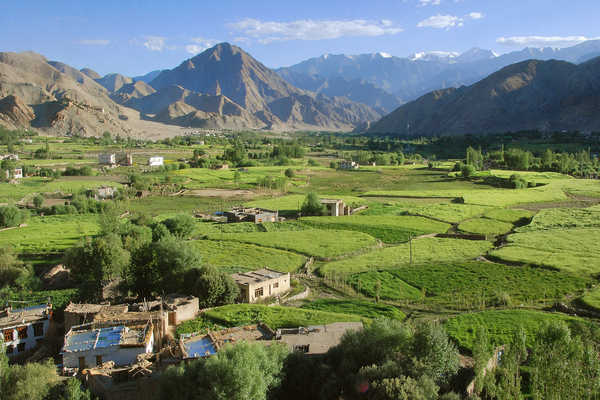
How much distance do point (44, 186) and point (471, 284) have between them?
210ft

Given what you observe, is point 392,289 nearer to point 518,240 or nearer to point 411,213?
point 518,240

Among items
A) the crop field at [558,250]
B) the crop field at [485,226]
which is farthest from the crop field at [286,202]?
the crop field at [558,250]

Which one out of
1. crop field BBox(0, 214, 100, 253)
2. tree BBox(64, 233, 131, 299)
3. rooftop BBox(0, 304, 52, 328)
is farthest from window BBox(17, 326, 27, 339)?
crop field BBox(0, 214, 100, 253)

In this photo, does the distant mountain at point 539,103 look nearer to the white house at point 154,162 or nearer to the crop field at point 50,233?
the white house at point 154,162

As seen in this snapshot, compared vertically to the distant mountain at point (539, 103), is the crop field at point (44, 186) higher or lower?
lower

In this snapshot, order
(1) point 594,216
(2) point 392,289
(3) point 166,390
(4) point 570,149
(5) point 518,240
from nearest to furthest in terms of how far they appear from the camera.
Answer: (3) point 166,390 → (2) point 392,289 → (5) point 518,240 → (1) point 594,216 → (4) point 570,149

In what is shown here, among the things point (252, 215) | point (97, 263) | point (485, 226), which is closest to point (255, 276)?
point (97, 263)

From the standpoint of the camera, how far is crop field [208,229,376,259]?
121 ft

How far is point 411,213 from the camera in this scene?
52500 mm

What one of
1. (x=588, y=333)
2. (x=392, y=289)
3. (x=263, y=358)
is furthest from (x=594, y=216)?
(x=263, y=358)

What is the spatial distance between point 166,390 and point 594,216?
47.3 meters

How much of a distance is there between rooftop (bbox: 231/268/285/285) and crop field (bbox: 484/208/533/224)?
29.1 meters

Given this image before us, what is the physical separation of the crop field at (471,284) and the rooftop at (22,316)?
53.6 ft

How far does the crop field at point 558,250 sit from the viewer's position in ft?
104
